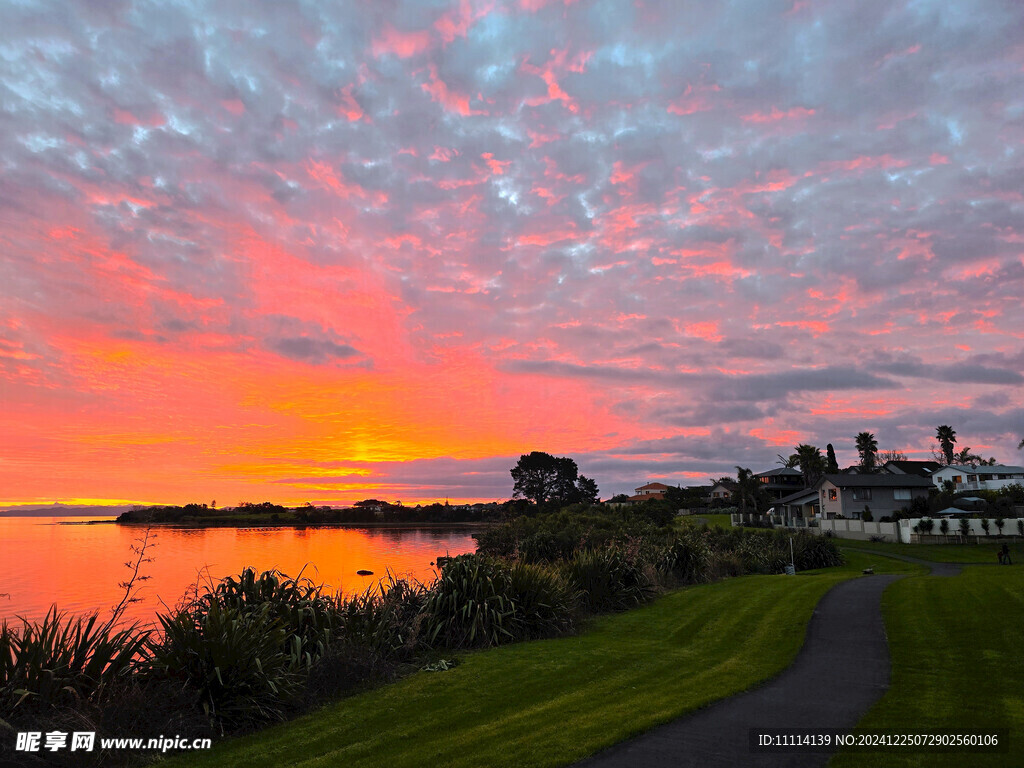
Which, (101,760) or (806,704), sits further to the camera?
(806,704)

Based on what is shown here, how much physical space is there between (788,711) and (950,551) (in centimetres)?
4244

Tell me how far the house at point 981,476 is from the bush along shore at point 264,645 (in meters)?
101

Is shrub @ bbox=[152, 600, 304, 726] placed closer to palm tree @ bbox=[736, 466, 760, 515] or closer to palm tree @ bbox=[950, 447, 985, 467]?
palm tree @ bbox=[736, 466, 760, 515]

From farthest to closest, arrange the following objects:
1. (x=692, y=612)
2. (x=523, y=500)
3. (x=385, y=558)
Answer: (x=523, y=500)
(x=385, y=558)
(x=692, y=612)

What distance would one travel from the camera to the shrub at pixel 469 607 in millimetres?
14719

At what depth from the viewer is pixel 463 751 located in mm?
7711

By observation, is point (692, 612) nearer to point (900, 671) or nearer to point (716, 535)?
point (900, 671)

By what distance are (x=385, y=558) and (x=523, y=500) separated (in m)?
72.9

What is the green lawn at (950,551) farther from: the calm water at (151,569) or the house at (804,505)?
the calm water at (151,569)

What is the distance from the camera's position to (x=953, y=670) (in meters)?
10.9

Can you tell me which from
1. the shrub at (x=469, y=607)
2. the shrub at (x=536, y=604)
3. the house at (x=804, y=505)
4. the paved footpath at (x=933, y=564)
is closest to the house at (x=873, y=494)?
the house at (x=804, y=505)

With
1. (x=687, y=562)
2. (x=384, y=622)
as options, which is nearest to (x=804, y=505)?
(x=687, y=562)

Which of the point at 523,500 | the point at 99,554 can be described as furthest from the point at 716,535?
the point at 523,500

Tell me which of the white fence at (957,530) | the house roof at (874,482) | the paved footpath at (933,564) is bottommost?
the paved footpath at (933,564)
